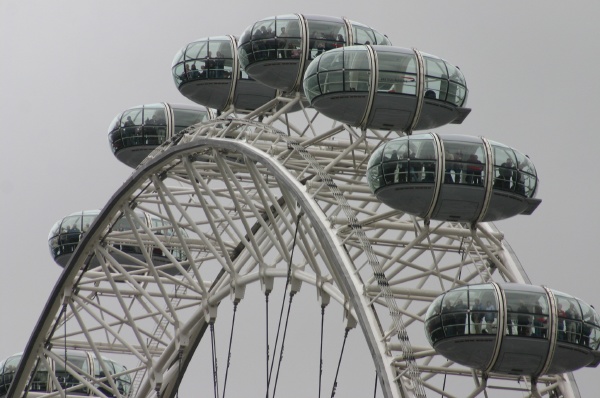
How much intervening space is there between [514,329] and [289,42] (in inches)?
531

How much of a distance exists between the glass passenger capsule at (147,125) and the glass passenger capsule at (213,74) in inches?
116

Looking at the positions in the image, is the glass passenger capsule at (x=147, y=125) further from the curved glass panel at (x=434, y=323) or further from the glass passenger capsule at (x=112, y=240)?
the curved glass panel at (x=434, y=323)

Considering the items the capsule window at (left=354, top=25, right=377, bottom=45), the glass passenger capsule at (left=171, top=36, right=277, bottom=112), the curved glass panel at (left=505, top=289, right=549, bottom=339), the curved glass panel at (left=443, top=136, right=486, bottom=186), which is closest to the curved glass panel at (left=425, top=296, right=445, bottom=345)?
the curved glass panel at (left=505, top=289, right=549, bottom=339)

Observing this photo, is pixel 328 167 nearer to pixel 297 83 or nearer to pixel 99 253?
pixel 297 83

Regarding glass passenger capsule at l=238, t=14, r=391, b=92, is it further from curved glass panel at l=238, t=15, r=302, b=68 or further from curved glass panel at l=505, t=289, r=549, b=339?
curved glass panel at l=505, t=289, r=549, b=339

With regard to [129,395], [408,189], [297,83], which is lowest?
[129,395]

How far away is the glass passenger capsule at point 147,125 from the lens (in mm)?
65000

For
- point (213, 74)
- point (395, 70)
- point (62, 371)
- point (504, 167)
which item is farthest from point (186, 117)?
point (504, 167)

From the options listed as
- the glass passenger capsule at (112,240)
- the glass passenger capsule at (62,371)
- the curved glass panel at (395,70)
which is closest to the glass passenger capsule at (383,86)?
the curved glass panel at (395,70)

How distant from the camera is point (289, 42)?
56.9 meters

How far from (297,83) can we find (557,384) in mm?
10909

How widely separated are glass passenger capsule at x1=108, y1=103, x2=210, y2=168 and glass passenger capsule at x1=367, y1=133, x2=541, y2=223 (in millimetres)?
16279

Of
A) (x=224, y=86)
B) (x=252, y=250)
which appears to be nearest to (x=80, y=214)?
(x=224, y=86)

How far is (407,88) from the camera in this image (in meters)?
52.1
